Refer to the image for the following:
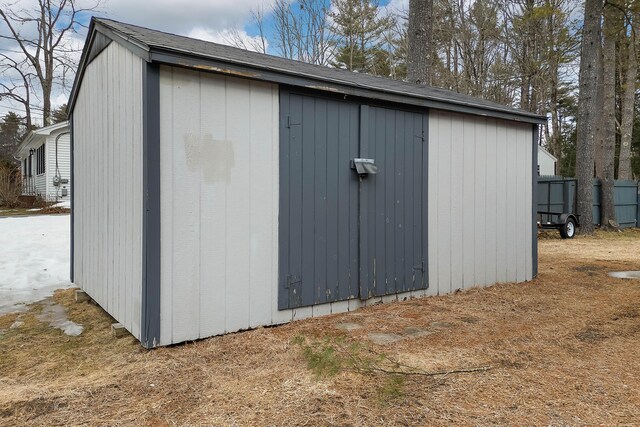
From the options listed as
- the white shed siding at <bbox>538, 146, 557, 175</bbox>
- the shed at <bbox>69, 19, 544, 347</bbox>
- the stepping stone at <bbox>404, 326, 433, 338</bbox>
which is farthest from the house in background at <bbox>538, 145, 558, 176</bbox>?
the stepping stone at <bbox>404, 326, 433, 338</bbox>

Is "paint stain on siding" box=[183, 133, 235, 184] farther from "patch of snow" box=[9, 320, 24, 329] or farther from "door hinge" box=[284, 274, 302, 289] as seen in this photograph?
"patch of snow" box=[9, 320, 24, 329]

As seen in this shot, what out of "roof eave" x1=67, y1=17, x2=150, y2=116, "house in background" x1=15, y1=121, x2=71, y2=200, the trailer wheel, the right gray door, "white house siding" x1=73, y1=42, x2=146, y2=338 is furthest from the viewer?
"house in background" x1=15, y1=121, x2=71, y2=200

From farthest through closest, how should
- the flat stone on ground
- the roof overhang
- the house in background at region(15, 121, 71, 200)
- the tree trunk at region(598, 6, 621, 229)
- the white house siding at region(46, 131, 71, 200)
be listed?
the white house siding at region(46, 131, 71, 200)
the house in background at region(15, 121, 71, 200)
the roof overhang
the tree trunk at region(598, 6, 621, 229)
the flat stone on ground

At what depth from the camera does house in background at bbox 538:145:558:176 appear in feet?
61.8

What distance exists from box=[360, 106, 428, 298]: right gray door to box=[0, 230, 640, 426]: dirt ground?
1.11 feet

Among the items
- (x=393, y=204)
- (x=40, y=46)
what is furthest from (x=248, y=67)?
(x=40, y=46)

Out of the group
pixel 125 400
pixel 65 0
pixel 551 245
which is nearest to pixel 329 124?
Result: pixel 125 400

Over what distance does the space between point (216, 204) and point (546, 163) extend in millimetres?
19209

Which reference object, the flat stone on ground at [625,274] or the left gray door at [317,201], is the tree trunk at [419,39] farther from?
the left gray door at [317,201]

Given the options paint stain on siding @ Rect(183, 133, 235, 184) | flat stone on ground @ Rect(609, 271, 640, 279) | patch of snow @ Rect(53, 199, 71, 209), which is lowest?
flat stone on ground @ Rect(609, 271, 640, 279)

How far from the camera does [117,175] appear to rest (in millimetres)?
3463

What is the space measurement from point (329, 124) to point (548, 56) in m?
15.0

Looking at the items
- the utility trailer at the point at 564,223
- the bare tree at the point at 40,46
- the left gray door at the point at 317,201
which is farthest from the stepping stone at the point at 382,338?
the bare tree at the point at 40,46

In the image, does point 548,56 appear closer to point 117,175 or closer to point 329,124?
point 329,124
